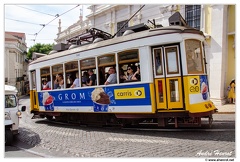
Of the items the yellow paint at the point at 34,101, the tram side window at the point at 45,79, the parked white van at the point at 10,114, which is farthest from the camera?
the yellow paint at the point at 34,101

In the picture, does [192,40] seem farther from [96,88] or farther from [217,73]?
[217,73]

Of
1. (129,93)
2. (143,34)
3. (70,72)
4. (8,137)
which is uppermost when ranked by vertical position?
(143,34)

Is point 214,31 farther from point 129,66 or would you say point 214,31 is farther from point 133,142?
point 133,142

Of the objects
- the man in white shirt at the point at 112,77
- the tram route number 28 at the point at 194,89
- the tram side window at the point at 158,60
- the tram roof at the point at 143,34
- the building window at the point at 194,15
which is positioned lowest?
the tram route number 28 at the point at 194,89

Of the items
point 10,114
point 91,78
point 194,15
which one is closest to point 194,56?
point 91,78

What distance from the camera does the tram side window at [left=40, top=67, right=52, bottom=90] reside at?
9.48 m

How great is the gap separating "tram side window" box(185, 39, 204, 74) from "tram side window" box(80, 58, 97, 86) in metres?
2.99

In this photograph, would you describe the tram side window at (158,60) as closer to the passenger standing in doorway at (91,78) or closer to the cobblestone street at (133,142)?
the cobblestone street at (133,142)

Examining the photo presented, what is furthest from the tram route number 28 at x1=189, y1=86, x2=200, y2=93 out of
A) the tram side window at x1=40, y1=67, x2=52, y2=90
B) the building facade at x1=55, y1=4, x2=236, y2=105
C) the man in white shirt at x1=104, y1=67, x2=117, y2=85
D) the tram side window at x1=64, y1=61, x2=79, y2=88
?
the tram side window at x1=40, y1=67, x2=52, y2=90

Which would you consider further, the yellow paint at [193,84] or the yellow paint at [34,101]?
the yellow paint at [34,101]

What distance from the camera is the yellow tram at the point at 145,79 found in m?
6.29

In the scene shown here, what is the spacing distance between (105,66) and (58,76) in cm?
242

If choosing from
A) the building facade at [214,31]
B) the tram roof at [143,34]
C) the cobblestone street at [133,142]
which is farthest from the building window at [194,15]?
the cobblestone street at [133,142]

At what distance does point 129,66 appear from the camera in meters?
7.00
